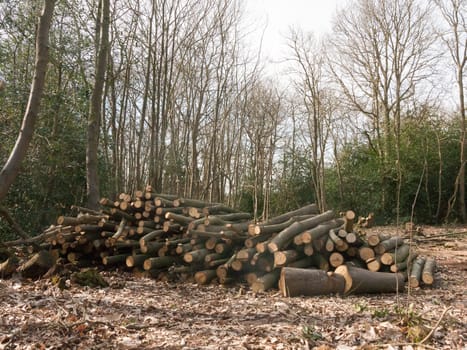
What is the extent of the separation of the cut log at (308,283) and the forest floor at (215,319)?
15cm

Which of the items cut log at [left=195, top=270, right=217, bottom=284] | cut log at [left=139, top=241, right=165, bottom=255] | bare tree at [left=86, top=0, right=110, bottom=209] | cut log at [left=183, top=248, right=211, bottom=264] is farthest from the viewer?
bare tree at [left=86, top=0, right=110, bottom=209]

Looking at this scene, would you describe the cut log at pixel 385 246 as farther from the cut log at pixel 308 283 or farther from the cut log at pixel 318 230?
the cut log at pixel 308 283

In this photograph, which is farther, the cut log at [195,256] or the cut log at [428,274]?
the cut log at [195,256]

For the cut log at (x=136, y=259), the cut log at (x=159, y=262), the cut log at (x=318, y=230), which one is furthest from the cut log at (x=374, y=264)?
the cut log at (x=136, y=259)

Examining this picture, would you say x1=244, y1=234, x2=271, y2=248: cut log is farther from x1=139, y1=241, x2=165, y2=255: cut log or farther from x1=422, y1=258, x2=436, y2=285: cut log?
x1=422, y1=258, x2=436, y2=285: cut log

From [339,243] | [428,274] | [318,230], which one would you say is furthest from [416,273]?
[318,230]

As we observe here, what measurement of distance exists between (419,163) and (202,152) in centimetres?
1057

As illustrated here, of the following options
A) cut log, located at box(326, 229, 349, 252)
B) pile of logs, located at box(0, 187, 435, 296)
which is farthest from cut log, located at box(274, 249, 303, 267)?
cut log, located at box(326, 229, 349, 252)

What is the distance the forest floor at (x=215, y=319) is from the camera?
3.51 meters

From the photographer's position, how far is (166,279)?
6.53 m

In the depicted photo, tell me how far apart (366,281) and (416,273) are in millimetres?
1064

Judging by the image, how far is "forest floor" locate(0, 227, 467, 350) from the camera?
3514 millimetres

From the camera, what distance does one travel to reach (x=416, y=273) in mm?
6141

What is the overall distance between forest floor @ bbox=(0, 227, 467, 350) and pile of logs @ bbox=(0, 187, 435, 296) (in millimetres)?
269
